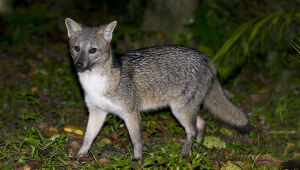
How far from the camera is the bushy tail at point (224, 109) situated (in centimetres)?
576

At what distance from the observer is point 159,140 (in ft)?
19.1

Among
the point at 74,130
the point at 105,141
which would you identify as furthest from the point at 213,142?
the point at 74,130

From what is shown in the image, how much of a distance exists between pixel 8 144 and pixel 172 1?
559cm

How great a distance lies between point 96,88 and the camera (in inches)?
191

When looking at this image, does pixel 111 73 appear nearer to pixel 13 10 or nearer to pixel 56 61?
pixel 56 61

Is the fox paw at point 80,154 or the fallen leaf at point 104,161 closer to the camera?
the fallen leaf at point 104,161

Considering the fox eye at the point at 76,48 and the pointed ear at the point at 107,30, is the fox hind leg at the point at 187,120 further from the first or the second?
the fox eye at the point at 76,48

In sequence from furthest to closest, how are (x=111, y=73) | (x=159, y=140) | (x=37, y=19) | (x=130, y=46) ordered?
(x=37, y=19), (x=130, y=46), (x=159, y=140), (x=111, y=73)

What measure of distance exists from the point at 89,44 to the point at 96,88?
1.88ft

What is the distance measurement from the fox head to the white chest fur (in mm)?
150

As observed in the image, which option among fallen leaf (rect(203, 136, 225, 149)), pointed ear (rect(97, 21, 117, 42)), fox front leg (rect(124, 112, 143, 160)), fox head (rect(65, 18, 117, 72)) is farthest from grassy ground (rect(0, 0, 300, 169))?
pointed ear (rect(97, 21, 117, 42))

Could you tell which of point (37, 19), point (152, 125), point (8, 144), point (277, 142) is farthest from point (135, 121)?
point (37, 19)

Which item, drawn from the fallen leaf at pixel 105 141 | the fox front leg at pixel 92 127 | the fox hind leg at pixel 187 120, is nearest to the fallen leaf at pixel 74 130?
the fallen leaf at pixel 105 141

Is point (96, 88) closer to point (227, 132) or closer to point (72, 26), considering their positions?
point (72, 26)
